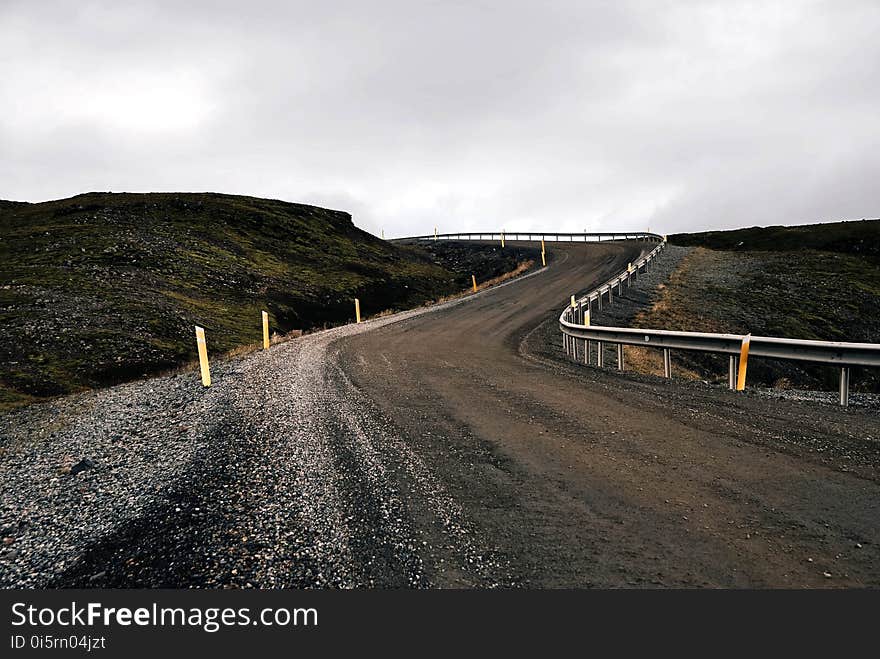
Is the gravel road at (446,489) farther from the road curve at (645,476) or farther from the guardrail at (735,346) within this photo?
the guardrail at (735,346)

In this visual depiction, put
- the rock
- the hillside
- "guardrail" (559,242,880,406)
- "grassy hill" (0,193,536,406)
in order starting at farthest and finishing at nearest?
the hillside < "grassy hill" (0,193,536,406) < "guardrail" (559,242,880,406) < the rock

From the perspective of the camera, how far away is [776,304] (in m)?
22.9

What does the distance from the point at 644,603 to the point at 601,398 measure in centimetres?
572

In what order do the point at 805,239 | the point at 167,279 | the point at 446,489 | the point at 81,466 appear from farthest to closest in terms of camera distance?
1. the point at 805,239
2. the point at 167,279
3. the point at 81,466
4. the point at 446,489

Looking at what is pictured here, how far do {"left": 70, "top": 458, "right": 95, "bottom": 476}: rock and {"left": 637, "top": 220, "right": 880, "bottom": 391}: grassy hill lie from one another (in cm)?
1349

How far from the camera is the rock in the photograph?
6.57 metres

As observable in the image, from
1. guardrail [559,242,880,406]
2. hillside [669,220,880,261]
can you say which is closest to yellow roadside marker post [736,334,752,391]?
guardrail [559,242,880,406]

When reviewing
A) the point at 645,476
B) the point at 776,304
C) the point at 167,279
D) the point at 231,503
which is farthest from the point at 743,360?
the point at 167,279

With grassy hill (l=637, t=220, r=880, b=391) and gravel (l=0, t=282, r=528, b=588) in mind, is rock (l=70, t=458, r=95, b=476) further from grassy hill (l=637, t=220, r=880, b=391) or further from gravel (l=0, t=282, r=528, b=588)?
grassy hill (l=637, t=220, r=880, b=391)

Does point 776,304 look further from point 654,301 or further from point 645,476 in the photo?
point 645,476

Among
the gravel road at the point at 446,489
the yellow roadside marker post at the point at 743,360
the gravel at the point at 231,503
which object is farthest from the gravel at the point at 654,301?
the gravel at the point at 231,503

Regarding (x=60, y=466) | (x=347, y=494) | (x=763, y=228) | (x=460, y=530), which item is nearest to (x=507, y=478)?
(x=460, y=530)

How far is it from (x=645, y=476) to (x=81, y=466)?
655 cm

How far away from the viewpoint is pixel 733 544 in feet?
12.8
